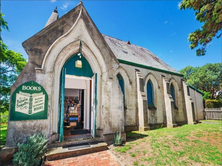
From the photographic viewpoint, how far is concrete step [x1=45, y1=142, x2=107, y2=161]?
4.31 metres

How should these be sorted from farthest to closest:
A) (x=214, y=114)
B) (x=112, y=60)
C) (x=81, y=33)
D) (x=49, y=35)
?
1. (x=214, y=114)
2. (x=112, y=60)
3. (x=81, y=33)
4. (x=49, y=35)

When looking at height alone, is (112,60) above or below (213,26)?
below

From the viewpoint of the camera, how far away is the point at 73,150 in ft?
15.3

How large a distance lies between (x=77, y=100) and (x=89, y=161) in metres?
6.81

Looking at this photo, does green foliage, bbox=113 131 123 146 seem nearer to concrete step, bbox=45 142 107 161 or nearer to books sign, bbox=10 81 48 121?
concrete step, bbox=45 142 107 161

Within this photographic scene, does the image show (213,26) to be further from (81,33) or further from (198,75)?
(198,75)

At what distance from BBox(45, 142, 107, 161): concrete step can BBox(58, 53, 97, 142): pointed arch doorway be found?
477 millimetres

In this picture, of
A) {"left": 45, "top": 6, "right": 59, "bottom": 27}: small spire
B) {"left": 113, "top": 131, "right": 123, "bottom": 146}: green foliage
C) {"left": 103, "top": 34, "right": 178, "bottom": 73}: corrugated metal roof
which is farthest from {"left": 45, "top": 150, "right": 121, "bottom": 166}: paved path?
{"left": 45, "top": 6, "right": 59, "bottom": 27}: small spire

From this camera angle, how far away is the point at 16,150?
4.26 metres

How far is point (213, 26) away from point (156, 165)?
30.1ft

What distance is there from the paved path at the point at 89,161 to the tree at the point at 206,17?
951 centimetres

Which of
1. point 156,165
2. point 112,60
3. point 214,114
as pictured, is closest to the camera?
point 156,165

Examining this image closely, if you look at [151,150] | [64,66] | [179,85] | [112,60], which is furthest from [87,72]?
[179,85]

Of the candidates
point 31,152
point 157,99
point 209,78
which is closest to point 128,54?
point 157,99
